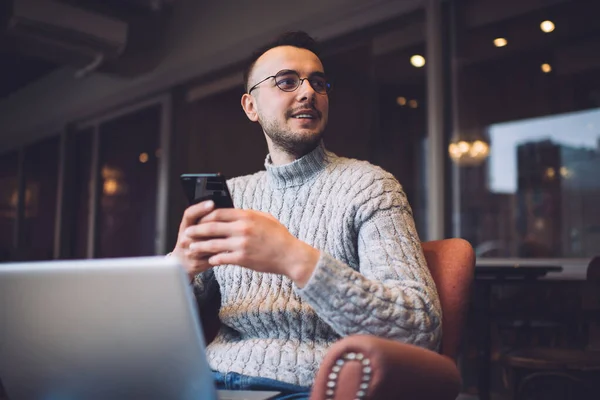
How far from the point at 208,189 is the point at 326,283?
0.26m

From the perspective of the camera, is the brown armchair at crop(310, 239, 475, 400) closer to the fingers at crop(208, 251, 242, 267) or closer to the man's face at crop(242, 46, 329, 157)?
the fingers at crop(208, 251, 242, 267)

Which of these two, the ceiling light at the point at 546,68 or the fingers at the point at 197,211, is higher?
the ceiling light at the point at 546,68

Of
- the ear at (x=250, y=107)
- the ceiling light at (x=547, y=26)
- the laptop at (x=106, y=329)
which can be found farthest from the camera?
the ceiling light at (x=547, y=26)

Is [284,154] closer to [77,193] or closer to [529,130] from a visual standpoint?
[529,130]

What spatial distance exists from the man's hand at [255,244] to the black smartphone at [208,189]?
0.03 m

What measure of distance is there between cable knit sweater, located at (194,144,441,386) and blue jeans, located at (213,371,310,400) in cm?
2

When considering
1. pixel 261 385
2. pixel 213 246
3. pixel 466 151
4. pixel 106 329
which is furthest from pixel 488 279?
pixel 106 329

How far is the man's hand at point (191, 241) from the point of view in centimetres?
98

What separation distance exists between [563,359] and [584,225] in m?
0.95

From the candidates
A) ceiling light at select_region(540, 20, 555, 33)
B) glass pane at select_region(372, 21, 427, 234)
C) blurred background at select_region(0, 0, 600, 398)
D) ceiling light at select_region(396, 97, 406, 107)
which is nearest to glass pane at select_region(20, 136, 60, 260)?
blurred background at select_region(0, 0, 600, 398)

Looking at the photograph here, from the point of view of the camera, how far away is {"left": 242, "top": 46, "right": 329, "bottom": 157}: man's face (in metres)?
1.42

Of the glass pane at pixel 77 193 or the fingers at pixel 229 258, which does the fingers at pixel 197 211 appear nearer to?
the fingers at pixel 229 258

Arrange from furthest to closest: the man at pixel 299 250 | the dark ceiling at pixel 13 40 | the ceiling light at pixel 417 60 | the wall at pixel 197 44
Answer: the dark ceiling at pixel 13 40, the wall at pixel 197 44, the ceiling light at pixel 417 60, the man at pixel 299 250

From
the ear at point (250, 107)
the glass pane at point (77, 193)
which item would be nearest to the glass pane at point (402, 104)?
the ear at point (250, 107)
